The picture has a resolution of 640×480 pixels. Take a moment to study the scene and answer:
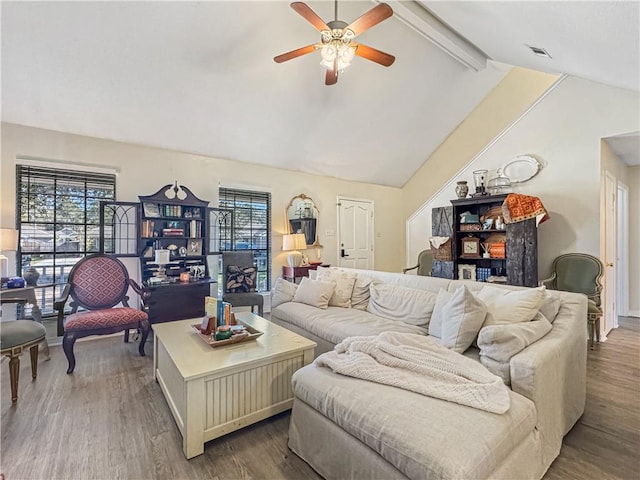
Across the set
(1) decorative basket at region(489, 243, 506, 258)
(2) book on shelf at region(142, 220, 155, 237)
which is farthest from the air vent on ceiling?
(2) book on shelf at region(142, 220, 155, 237)

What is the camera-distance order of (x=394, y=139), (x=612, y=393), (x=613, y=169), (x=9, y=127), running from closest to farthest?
(x=612, y=393), (x=9, y=127), (x=613, y=169), (x=394, y=139)

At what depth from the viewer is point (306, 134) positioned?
4703mm

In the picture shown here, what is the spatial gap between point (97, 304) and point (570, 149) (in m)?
5.90

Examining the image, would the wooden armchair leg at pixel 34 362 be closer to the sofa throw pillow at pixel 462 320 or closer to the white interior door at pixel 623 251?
the sofa throw pillow at pixel 462 320

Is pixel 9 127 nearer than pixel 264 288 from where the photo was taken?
Yes

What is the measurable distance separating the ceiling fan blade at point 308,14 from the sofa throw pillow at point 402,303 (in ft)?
7.57

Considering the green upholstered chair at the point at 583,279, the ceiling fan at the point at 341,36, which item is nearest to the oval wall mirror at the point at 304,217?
the ceiling fan at the point at 341,36

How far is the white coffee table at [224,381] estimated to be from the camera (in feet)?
5.72

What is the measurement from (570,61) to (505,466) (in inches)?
131

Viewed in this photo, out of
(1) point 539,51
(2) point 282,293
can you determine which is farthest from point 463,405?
(1) point 539,51

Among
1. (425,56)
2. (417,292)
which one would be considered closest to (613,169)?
(425,56)

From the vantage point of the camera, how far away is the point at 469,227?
15.0 feet

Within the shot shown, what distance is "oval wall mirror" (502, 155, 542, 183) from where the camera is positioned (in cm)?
424

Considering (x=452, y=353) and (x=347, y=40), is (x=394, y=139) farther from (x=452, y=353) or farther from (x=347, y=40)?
(x=452, y=353)
